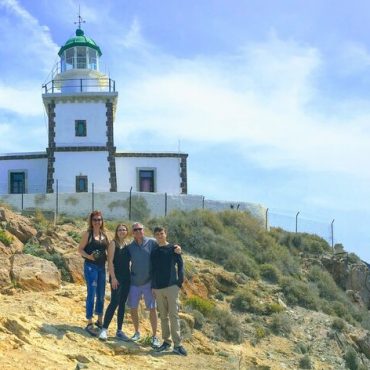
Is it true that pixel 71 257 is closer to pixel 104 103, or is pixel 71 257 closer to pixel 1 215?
pixel 1 215

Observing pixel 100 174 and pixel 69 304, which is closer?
pixel 69 304

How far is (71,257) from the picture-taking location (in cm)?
1430

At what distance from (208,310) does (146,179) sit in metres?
16.1

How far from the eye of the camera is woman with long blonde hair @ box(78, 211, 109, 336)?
9.52 meters

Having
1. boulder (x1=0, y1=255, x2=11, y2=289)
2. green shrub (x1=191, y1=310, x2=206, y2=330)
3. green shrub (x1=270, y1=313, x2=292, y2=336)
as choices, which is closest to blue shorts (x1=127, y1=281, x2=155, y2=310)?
boulder (x1=0, y1=255, x2=11, y2=289)

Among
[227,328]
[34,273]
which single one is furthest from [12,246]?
[227,328]

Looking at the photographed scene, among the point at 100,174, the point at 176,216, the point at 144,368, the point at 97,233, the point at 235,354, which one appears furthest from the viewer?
the point at 100,174

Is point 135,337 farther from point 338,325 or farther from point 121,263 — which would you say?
point 338,325

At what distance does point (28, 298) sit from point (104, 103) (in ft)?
67.1

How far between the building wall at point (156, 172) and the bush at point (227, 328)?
15.9 meters

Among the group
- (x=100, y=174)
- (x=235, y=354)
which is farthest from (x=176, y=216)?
(x=235, y=354)

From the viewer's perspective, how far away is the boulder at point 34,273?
12.2 m

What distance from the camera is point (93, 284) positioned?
9.54 metres

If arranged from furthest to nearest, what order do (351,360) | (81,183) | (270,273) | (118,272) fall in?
(81,183) < (270,273) < (351,360) < (118,272)
